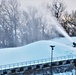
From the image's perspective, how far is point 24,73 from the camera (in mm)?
24781

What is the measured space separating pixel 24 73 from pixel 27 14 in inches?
1007

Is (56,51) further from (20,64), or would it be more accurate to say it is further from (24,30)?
(24,30)

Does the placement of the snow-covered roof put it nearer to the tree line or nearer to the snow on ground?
the snow on ground

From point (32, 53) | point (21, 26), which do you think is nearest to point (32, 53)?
point (32, 53)

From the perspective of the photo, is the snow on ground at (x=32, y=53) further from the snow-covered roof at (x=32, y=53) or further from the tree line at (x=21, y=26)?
the tree line at (x=21, y=26)

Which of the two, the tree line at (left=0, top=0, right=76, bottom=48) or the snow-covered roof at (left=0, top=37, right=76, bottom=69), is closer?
the snow-covered roof at (left=0, top=37, right=76, bottom=69)

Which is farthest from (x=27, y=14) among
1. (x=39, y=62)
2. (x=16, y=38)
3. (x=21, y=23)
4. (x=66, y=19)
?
(x=39, y=62)

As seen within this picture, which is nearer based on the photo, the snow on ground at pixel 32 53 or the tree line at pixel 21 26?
the snow on ground at pixel 32 53

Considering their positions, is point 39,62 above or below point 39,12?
below

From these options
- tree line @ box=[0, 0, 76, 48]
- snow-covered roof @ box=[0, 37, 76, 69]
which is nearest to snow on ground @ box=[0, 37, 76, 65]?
snow-covered roof @ box=[0, 37, 76, 69]

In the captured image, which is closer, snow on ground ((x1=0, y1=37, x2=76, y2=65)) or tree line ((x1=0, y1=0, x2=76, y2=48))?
snow on ground ((x1=0, y1=37, x2=76, y2=65))

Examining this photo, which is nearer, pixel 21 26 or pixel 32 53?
pixel 32 53

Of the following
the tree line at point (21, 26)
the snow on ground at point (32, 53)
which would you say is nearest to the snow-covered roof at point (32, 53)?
the snow on ground at point (32, 53)

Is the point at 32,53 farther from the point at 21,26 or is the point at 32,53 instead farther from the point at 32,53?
the point at 21,26
